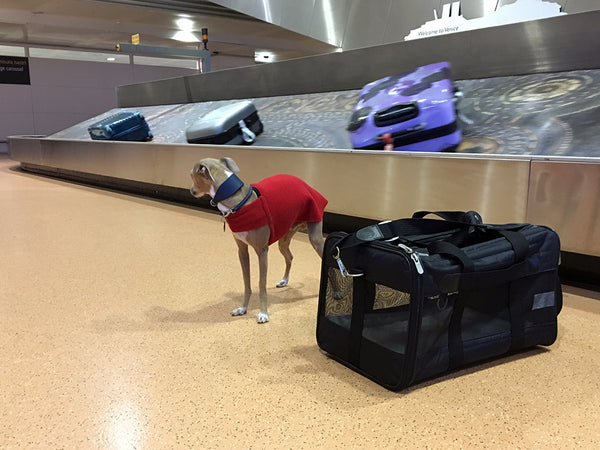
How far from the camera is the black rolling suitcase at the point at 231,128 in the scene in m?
4.88

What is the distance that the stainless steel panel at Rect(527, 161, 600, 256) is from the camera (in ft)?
7.45

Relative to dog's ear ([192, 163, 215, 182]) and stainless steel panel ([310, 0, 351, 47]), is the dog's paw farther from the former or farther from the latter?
stainless steel panel ([310, 0, 351, 47])

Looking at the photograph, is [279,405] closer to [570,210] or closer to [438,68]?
[570,210]

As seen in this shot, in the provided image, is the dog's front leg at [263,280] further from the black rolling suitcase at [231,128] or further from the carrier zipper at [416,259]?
the black rolling suitcase at [231,128]

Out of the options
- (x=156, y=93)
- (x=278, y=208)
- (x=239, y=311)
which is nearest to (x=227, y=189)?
(x=278, y=208)

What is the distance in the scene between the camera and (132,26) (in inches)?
527

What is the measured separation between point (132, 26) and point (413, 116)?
12.4 metres

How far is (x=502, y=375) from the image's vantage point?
158 cm

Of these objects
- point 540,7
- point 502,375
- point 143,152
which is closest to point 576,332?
point 502,375

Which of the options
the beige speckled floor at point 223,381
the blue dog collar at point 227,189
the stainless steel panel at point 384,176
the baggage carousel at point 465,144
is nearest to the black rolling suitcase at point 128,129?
the baggage carousel at point 465,144

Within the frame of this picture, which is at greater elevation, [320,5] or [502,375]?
[320,5]

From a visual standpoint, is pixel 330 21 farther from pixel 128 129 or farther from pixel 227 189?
pixel 227 189

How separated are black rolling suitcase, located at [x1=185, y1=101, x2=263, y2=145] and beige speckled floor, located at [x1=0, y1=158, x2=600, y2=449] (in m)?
2.37

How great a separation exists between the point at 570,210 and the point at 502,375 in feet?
3.72
